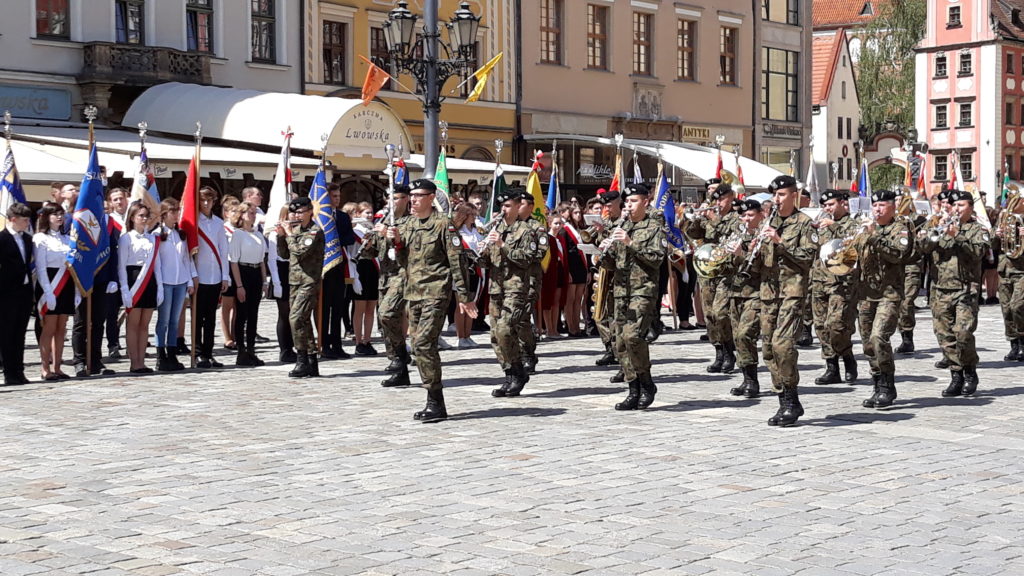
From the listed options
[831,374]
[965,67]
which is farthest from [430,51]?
[965,67]

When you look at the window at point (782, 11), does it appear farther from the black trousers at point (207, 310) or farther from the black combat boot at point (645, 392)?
the black combat boot at point (645, 392)

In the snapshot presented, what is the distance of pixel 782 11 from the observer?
48.3 meters

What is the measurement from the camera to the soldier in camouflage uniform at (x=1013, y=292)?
16.6 meters

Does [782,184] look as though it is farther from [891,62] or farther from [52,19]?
[891,62]

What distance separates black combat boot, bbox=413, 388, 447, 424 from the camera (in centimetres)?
1147

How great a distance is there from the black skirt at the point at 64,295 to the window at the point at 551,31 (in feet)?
82.2

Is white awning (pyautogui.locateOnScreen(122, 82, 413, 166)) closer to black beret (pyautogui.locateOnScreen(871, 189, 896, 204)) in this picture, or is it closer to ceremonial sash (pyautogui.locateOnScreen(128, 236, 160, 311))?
ceremonial sash (pyautogui.locateOnScreen(128, 236, 160, 311))

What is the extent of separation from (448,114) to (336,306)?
19.4m

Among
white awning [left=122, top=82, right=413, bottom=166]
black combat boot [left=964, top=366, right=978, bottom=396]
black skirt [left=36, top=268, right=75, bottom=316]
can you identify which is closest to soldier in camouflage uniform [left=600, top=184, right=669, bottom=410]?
black combat boot [left=964, top=366, right=978, bottom=396]

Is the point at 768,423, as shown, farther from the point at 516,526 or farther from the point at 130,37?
the point at 130,37

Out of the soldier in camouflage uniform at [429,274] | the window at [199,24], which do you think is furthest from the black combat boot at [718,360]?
the window at [199,24]

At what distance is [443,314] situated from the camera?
11.8 metres

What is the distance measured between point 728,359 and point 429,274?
4.29 m

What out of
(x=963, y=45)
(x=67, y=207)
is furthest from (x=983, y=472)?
(x=963, y=45)
